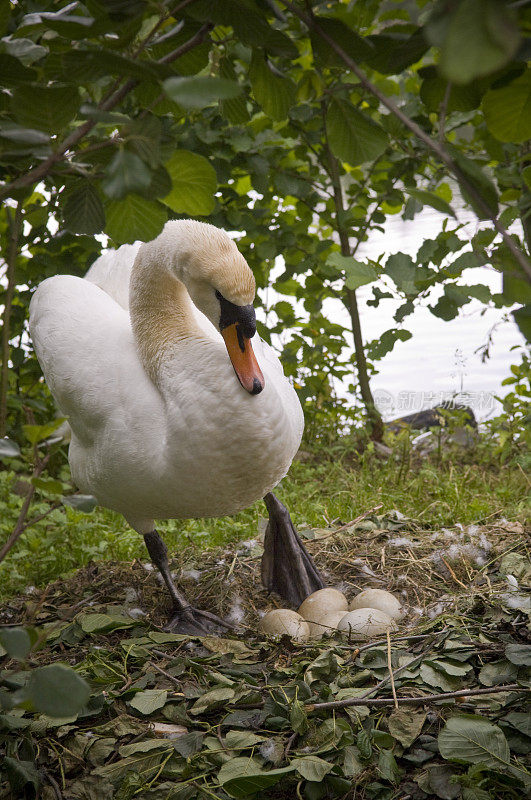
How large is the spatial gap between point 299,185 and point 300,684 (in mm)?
2813

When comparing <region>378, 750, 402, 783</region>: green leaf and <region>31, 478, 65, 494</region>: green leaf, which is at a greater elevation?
<region>31, 478, 65, 494</region>: green leaf

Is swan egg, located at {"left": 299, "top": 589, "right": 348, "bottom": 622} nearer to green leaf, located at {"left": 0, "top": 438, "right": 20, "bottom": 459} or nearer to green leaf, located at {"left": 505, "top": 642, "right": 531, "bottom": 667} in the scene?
green leaf, located at {"left": 505, "top": 642, "right": 531, "bottom": 667}

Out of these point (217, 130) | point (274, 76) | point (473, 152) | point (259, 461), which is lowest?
point (259, 461)

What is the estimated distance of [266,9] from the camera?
3.21ft

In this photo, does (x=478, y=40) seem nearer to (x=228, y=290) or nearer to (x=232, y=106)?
(x=232, y=106)

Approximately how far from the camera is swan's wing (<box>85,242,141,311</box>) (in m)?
3.27

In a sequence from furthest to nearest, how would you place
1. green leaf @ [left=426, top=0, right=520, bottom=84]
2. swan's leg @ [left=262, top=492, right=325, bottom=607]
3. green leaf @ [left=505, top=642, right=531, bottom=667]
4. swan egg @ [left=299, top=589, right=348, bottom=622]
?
swan's leg @ [left=262, top=492, right=325, bottom=607]
swan egg @ [left=299, top=589, right=348, bottom=622]
green leaf @ [left=505, top=642, right=531, bottom=667]
green leaf @ [left=426, top=0, right=520, bottom=84]

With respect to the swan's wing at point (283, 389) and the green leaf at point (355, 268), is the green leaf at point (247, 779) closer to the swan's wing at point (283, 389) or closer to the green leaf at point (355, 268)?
the swan's wing at point (283, 389)

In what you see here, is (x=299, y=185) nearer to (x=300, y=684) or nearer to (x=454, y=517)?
(x=454, y=517)

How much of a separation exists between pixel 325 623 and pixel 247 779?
106 cm

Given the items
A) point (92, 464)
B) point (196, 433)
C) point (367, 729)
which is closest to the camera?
point (367, 729)

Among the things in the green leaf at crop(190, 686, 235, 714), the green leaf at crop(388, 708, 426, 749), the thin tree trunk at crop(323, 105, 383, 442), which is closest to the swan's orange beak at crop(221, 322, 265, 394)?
the green leaf at crop(190, 686, 235, 714)

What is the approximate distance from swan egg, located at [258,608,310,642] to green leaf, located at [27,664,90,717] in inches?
61.1

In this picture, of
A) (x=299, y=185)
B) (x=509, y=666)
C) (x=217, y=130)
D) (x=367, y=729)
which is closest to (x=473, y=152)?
(x=299, y=185)
